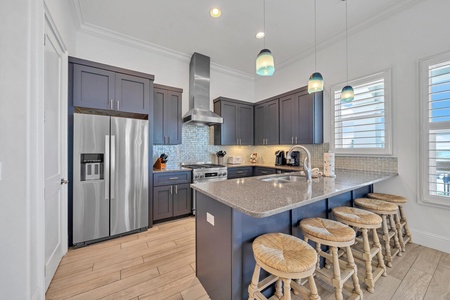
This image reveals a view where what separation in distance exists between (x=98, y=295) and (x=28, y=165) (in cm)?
123

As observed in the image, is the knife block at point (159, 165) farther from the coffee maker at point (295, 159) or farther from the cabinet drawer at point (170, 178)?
the coffee maker at point (295, 159)

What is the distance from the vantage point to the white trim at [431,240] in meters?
2.12

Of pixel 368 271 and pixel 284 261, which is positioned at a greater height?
pixel 284 261

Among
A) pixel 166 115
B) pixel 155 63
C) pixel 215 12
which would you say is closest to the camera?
pixel 215 12

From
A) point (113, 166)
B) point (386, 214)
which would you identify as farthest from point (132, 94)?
point (386, 214)

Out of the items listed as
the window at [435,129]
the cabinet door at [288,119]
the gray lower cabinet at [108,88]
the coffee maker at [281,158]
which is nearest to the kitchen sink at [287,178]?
the cabinet door at [288,119]

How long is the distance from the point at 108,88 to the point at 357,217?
11.4ft

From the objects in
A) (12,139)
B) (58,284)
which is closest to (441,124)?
(12,139)

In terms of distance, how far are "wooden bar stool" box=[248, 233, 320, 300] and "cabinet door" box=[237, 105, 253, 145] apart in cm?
323

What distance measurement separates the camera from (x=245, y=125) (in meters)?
4.44

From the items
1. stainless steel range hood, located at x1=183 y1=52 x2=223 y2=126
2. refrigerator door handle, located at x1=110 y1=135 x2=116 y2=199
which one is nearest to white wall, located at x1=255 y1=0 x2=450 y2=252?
stainless steel range hood, located at x1=183 y1=52 x2=223 y2=126

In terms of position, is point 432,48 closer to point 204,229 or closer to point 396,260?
point 396,260

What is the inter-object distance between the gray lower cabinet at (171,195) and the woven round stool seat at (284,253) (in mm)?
2195

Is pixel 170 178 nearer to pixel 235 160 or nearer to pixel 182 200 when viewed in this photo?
pixel 182 200
